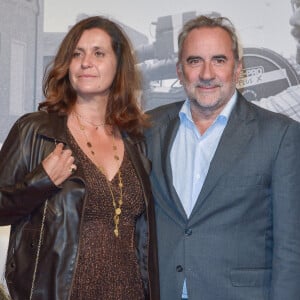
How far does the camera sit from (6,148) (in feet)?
5.94

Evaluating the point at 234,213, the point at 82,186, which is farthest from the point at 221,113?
the point at 82,186

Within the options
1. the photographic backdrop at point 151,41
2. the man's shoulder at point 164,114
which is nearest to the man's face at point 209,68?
the man's shoulder at point 164,114

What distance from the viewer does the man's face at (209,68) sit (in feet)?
6.61

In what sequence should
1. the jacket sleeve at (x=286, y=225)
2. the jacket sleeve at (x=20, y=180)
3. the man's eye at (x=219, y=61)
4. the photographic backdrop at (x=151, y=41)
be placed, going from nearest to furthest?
the jacket sleeve at (x=20, y=180), the jacket sleeve at (x=286, y=225), the man's eye at (x=219, y=61), the photographic backdrop at (x=151, y=41)

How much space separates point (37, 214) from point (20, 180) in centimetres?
12

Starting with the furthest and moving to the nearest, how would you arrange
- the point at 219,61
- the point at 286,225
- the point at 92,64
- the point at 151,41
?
the point at 151,41 < the point at 219,61 < the point at 92,64 < the point at 286,225

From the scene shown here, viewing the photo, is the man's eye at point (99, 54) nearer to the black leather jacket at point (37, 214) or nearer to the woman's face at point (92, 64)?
the woman's face at point (92, 64)

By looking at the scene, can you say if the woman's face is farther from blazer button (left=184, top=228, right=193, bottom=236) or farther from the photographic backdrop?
the photographic backdrop

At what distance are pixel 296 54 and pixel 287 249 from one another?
132 centimetres

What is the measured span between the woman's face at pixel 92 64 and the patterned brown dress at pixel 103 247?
192 mm

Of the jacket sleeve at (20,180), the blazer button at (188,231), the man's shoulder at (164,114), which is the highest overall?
the man's shoulder at (164,114)

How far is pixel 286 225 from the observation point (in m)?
1.86

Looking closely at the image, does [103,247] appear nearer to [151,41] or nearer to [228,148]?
[228,148]

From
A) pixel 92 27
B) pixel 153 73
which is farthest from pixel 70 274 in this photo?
pixel 153 73
